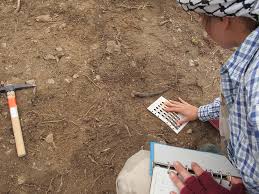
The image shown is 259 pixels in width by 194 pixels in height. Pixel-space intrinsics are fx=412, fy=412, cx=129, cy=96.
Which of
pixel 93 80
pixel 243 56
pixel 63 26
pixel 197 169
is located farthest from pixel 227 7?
pixel 63 26

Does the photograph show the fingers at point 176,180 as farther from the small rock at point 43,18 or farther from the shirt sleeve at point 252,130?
the small rock at point 43,18

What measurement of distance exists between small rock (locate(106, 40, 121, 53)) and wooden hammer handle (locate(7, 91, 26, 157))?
2.26 feet

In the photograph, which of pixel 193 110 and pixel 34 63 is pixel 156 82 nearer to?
pixel 193 110

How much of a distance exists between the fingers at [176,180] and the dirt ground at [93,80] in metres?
0.56

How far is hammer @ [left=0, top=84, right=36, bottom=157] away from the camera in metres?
2.21

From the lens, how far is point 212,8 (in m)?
1.46

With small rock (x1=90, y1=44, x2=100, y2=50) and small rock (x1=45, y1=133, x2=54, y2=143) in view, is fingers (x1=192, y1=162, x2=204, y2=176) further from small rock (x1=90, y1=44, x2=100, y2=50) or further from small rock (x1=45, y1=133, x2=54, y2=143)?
small rock (x1=90, y1=44, x2=100, y2=50)

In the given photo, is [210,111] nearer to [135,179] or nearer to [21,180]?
[135,179]

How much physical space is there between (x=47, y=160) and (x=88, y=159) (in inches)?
8.8

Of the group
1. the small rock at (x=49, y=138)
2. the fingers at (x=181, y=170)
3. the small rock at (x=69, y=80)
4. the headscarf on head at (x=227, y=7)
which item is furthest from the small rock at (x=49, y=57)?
the headscarf on head at (x=227, y=7)

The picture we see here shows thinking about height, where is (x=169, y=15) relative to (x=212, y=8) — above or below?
below

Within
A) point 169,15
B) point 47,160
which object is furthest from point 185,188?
point 169,15

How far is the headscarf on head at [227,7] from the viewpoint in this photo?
1388 millimetres

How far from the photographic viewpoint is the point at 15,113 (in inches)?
90.5
